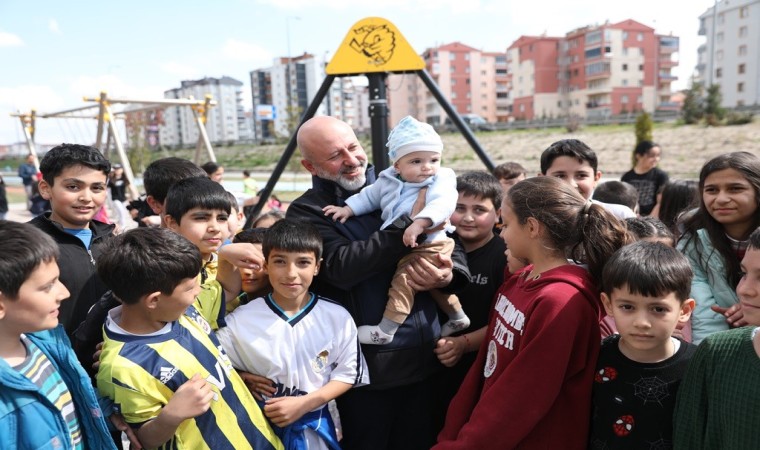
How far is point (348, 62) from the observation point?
379cm

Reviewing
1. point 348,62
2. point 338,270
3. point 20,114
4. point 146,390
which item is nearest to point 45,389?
point 146,390

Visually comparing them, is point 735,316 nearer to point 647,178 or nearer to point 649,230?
point 649,230

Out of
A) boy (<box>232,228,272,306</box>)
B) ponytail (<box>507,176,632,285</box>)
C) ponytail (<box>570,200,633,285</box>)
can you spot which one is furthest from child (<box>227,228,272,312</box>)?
ponytail (<box>570,200,633,285</box>)

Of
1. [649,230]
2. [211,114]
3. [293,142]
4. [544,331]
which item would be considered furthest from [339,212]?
[211,114]

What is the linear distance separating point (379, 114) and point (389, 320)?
79.9 inches

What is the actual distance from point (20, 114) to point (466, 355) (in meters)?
17.4

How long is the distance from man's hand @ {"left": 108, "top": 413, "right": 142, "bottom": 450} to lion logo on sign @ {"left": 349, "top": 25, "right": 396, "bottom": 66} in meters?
2.76

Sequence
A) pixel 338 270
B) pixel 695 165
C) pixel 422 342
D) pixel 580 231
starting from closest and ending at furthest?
pixel 580 231, pixel 338 270, pixel 422 342, pixel 695 165

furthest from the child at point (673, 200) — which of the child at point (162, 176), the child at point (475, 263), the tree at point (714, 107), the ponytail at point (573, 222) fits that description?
the tree at point (714, 107)

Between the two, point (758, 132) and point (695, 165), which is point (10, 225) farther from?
point (758, 132)

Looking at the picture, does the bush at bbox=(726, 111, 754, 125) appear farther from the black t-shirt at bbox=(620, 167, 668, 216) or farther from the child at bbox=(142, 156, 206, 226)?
the child at bbox=(142, 156, 206, 226)

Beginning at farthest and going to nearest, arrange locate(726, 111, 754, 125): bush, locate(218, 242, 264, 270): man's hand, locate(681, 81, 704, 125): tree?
locate(681, 81, 704, 125): tree
locate(726, 111, 754, 125): bush
locate(218, 242, 264, 270): man's hand

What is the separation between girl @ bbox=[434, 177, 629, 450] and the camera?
1.66 metres

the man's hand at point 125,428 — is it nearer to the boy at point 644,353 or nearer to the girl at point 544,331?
the girl at point 544,331
